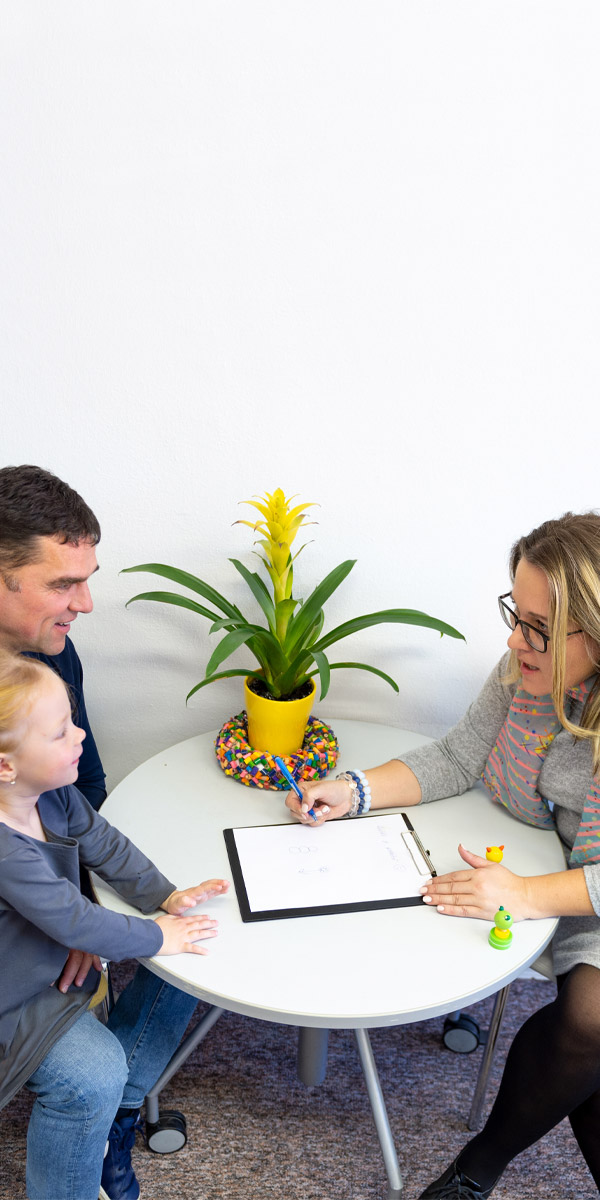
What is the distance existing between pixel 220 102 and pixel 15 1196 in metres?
2.07

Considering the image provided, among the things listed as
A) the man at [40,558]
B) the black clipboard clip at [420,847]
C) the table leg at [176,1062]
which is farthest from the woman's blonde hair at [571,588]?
the table leg at [176,1062]

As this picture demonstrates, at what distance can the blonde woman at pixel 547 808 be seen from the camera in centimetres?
142

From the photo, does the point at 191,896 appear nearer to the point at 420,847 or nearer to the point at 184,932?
the point at 184,932

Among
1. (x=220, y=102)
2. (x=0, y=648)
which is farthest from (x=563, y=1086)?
(x=220, y=102)

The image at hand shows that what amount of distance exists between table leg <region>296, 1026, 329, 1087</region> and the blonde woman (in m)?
0.30

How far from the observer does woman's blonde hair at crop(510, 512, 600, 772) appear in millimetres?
1434

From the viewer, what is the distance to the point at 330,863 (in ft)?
4.96

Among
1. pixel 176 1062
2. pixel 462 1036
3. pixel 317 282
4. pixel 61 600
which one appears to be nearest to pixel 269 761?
pixel 61 600

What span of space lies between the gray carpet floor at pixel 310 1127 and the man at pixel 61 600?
0.55 ft

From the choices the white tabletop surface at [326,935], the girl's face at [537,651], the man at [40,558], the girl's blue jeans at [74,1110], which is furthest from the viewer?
the man at [40,558]

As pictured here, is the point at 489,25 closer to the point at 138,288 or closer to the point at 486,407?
the point at 486,407

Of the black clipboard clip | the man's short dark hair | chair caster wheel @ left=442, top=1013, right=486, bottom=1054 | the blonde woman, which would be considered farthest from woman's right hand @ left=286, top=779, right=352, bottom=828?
chair caster wheel @ left=442, top=1013, right=486, bottom=1054

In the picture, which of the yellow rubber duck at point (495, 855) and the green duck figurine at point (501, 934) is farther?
the yellow rubber duck at point (495, 855)

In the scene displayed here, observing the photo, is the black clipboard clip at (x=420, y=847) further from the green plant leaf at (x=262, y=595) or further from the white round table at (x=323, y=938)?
the green plant leaf at (x=262, y=595)
